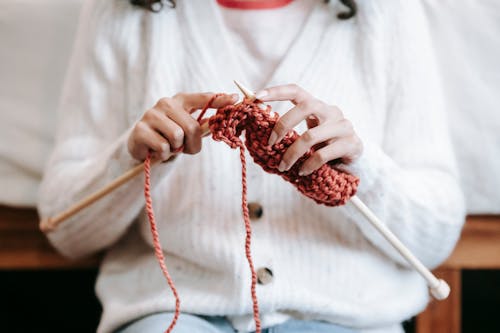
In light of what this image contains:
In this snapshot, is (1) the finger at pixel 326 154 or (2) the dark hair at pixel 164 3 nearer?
(1) the finger at pixel 326 154

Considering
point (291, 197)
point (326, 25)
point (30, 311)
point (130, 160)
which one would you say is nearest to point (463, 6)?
point (326, 25)

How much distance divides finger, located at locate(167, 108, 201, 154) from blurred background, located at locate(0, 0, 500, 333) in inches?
14.5

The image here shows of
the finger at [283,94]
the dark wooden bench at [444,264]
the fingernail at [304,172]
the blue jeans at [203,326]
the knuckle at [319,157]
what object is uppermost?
the finger at [283,94]

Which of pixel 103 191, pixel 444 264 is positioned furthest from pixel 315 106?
pixel 444 264

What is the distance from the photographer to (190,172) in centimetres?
81

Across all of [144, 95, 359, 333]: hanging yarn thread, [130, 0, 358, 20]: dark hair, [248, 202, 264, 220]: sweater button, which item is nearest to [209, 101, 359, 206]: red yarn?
[144, 95, 359, 333]: hanging yarn thread

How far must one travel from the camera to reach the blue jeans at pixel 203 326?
0.74 m

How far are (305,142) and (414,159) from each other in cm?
→ 22

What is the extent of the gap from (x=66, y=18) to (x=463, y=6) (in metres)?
0.56

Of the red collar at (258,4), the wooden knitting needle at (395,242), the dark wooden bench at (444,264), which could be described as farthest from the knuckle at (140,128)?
the dark wooden bench at (444,264)

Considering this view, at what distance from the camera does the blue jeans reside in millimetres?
738

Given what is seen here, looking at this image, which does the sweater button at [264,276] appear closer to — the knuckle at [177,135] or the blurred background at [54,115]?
the knuckle at [177,135]

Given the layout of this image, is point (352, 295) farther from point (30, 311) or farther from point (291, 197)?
point (30, 311)

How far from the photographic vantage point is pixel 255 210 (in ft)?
2.55
